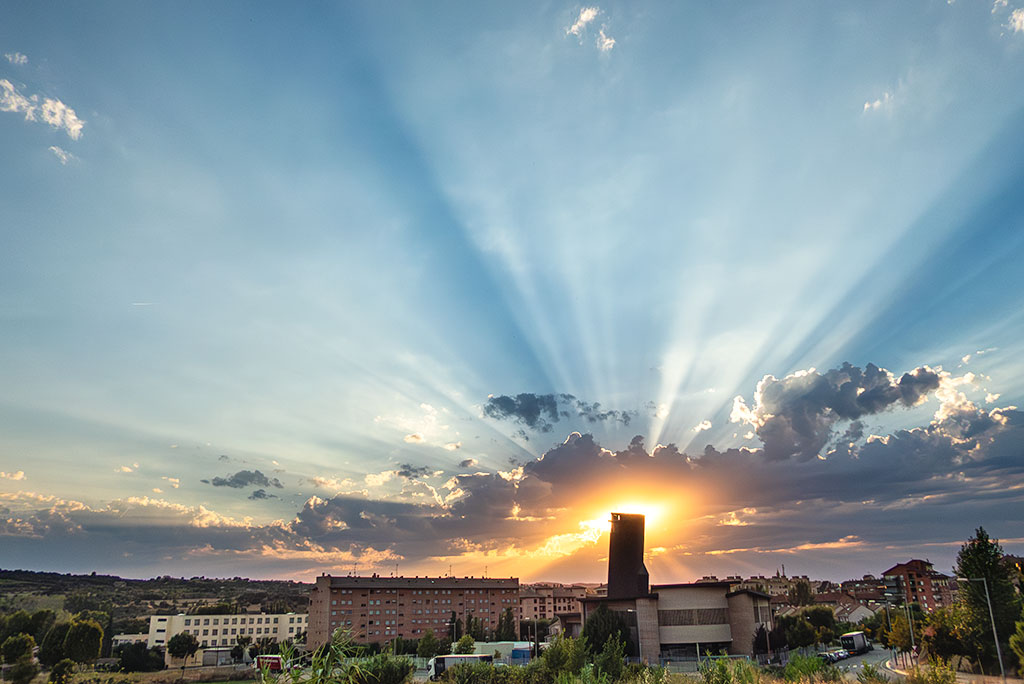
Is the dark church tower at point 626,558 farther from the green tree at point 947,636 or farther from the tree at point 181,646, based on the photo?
the tree at point 181,646

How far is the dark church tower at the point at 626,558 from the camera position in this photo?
267 feet

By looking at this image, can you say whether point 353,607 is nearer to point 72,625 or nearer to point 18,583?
point 72,625

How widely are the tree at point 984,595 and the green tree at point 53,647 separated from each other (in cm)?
7992

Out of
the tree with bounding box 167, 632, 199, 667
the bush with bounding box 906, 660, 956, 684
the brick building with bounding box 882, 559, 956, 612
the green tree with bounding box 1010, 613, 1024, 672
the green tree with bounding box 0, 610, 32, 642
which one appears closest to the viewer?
the bush with bounding box 906, 660, 956, 684

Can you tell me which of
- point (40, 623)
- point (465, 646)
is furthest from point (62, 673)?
point (465, 646)

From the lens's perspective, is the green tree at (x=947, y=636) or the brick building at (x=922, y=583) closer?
the green tree at (x=947, y=636)

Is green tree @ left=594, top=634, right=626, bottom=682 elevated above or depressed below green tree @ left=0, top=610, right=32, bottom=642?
above

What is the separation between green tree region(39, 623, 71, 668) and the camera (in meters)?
63.9

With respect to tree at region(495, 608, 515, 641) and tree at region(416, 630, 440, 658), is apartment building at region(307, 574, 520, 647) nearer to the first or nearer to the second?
tree at region(495, 608, 515, 641)

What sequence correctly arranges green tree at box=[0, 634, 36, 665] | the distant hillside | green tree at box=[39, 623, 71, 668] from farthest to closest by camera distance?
the distant hillside → green tree at box=[39, 623, 71, 668] → green tree at box=[0, 634, 36, 665]

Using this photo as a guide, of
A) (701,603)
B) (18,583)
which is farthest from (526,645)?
(18,583)

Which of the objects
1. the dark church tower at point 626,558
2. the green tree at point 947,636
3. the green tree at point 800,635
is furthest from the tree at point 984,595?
the dark church tower at point 626,558

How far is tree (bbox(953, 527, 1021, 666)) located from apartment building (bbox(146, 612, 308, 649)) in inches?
3964

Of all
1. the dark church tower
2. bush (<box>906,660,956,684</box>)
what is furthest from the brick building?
bush (<box>906,660,956,684</box>)
